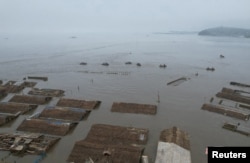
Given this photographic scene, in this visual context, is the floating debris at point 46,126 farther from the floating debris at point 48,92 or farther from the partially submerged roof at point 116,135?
the floating debris at point 48,92

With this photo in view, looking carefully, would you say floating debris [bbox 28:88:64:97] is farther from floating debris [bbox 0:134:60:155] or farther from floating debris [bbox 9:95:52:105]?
floating debris [bbox 0:134:60:155]

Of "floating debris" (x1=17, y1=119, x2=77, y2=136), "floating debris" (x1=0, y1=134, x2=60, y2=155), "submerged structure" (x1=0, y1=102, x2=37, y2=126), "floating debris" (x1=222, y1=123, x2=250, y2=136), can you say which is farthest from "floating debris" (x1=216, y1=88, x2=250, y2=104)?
"submerged structure" (x1=0, y1=102, x2=37, y2=126)

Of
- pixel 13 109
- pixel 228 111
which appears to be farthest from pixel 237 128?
pixel 13 109

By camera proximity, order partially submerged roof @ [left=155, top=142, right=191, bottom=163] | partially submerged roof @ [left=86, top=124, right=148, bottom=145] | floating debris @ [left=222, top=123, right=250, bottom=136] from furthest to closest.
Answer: floating debris @ [left=222, top=123, right=250, bottom=136], partially submerged roof @ [left=86, top=124, right=148, bottom=145], partially submerged roof @ [left=155, top=142, right=191, bottom=163]

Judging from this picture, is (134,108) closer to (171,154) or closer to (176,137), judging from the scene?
(176,137)

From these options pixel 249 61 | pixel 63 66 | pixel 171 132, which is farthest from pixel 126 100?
pixel 249 61
